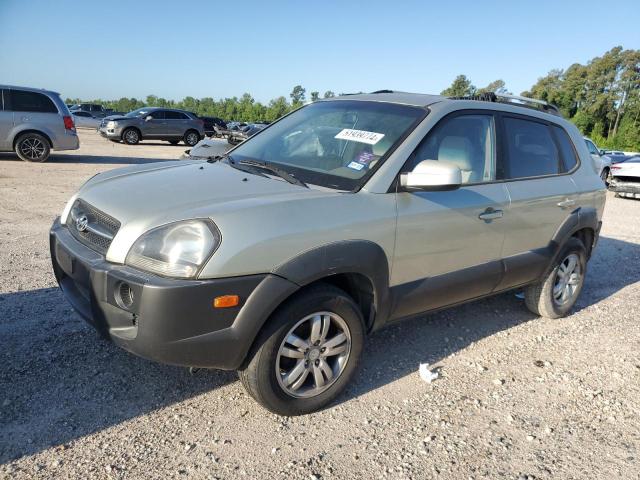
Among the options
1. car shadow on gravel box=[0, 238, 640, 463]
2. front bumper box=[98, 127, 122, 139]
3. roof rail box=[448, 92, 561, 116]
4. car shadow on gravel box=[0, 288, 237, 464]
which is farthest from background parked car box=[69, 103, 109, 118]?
roof rail box=[448, 92, 561, 116]

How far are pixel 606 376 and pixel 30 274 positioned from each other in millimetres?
4866

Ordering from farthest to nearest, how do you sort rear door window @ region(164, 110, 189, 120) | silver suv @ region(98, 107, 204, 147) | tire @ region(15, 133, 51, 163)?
1. rear door window @ region(164, 110, 189, 120)
2. silver suv @ region(98, 107, 204, 147)
3. tire @ region(15, 133, 51, 163)

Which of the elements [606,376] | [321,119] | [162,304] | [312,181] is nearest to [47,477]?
[162,304]

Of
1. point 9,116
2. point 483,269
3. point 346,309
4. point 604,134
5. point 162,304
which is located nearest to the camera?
point 162,304

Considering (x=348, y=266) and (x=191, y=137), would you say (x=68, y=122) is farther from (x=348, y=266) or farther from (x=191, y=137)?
(x=348, y=266)

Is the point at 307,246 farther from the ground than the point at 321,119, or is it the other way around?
the point at 321,119

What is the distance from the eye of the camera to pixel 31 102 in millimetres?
11961

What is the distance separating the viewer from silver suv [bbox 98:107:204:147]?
69.8ft

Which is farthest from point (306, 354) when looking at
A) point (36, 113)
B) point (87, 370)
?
point (36, 113)

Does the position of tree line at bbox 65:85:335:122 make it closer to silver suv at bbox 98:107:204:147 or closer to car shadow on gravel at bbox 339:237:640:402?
silver suv at bbox 98:107:204:147

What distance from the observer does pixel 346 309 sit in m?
2.87

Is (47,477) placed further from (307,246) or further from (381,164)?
(381,164)

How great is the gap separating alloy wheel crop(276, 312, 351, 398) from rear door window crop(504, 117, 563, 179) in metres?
1.88

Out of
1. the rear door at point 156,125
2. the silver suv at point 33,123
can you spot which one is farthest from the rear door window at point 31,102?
the rear door at point 156,125
